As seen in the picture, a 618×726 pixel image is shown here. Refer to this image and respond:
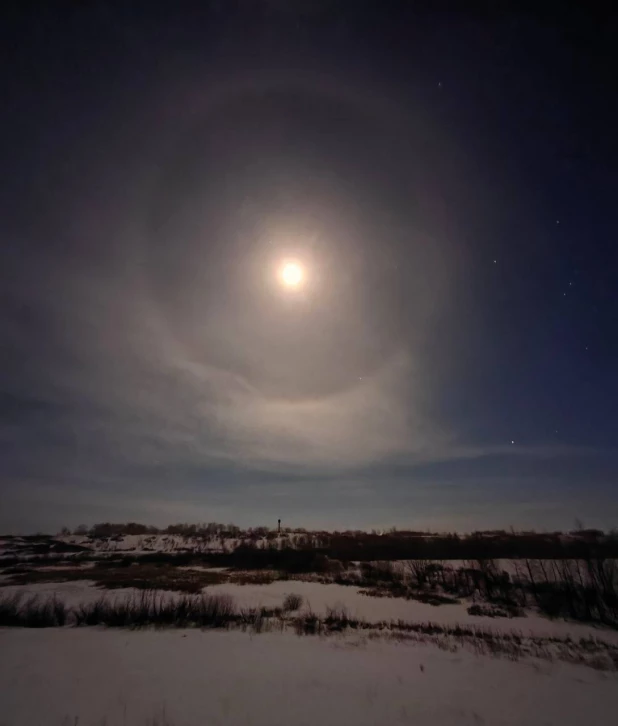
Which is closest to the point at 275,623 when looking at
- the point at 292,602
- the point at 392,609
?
the point at 292,602

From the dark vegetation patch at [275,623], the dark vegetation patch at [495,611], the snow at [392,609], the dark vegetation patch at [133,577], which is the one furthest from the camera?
the dark vegetation patch at [133,577]

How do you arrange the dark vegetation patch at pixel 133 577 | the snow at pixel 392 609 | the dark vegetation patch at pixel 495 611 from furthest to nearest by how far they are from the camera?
the dark vegetation patch at pixel 133 577 < the dark vegetation patch at pixel 495 611 < the snow at pixel 392 609

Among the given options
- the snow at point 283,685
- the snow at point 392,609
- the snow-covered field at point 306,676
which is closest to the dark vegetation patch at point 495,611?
the snow at point 392,609

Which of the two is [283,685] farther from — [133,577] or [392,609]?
[133,577]

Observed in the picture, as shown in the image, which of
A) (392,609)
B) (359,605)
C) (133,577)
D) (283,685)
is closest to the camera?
(283,685)

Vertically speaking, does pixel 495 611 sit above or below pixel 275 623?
below

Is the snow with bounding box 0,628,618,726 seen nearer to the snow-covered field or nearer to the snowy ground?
the snow-covered field

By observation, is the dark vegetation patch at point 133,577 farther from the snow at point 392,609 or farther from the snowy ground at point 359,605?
the snow at point 392,609

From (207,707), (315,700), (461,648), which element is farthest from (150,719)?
(461,648)
